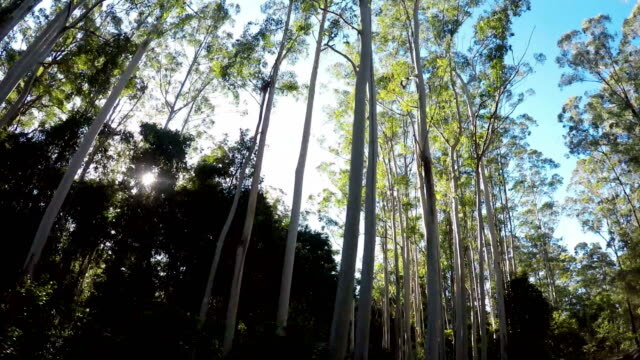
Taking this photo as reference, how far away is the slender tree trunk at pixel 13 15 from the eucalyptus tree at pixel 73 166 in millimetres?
2867

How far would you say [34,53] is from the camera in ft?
30.6

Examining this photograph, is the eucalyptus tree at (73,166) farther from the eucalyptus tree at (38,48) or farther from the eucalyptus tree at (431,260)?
the eucalyptus tree at (431,260)

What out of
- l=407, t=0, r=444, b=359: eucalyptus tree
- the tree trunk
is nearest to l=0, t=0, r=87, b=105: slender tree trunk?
the tree trunk

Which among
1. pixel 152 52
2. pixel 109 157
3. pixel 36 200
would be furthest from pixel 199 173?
pixel 152 52

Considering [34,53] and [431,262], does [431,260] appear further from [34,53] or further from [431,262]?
[34,53]

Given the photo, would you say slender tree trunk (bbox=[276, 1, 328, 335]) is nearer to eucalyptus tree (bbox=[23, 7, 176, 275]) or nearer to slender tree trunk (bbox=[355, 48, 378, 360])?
slender tree trunk (bbox=[355, 48, 378, 360])

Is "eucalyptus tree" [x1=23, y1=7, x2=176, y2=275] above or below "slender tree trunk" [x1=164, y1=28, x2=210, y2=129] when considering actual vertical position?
below

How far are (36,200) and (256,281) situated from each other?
27.7 ft

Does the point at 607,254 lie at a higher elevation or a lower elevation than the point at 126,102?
lower

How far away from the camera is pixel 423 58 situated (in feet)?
37.5

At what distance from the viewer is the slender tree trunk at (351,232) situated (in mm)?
4801

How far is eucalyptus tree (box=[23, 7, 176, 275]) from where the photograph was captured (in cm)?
863

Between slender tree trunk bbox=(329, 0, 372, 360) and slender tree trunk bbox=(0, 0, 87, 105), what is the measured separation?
741 centimetres

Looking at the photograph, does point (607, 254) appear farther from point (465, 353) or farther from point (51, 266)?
point (51, 266)
